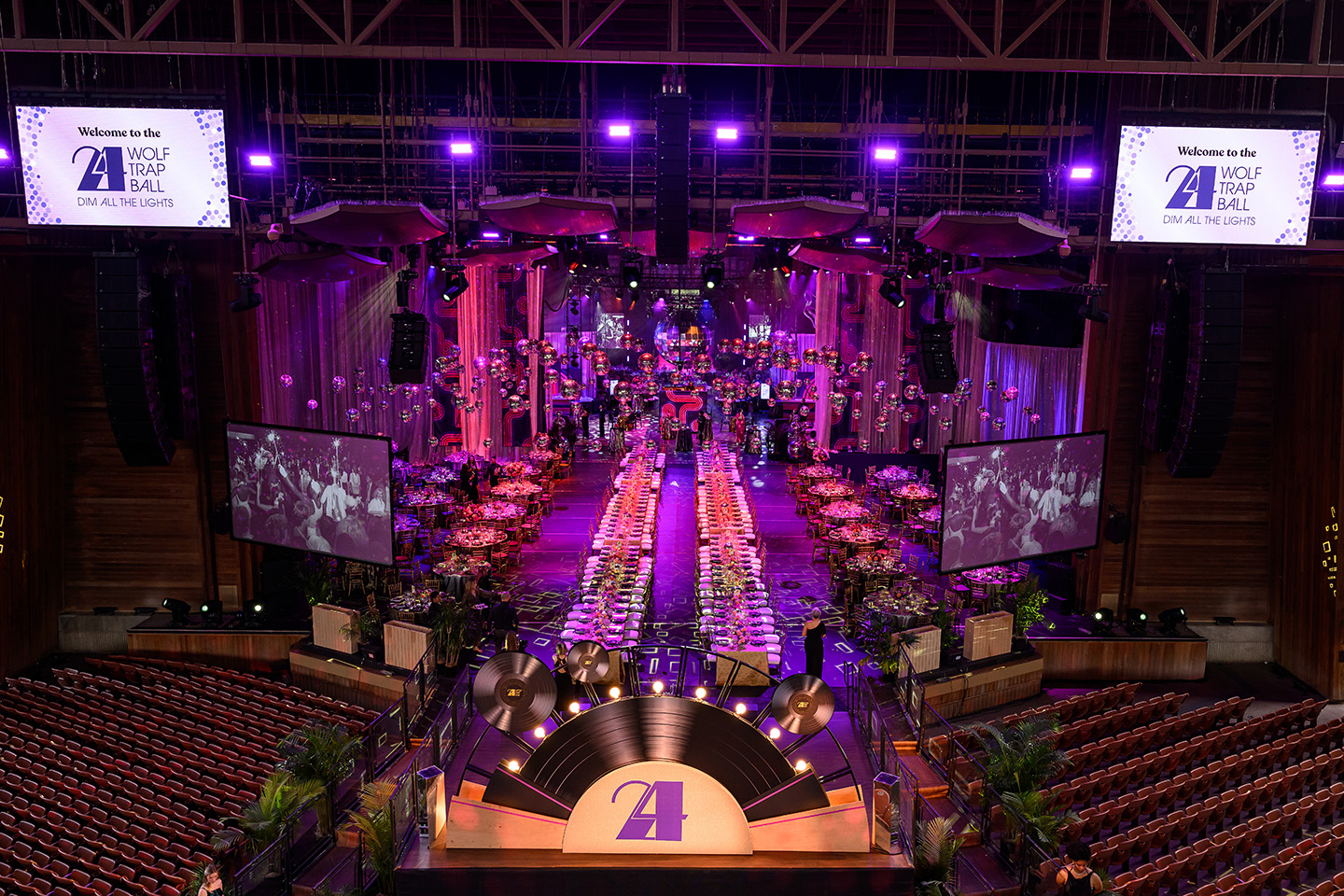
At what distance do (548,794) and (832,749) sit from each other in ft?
11.1

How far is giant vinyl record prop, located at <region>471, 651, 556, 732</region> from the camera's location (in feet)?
23.6

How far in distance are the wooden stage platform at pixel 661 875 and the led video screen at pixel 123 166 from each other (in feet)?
26.0

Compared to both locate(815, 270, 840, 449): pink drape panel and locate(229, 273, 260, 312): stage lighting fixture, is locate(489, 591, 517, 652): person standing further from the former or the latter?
locate(815, 270, 840, 449): pink drape panel

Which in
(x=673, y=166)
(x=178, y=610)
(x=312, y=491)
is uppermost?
(x=673, y=166)

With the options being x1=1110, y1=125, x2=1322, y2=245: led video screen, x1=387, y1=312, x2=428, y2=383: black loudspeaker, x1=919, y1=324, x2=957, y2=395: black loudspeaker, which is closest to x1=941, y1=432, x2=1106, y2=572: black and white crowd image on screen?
x1=919, y1=324, x2=957, y2=395: black loudspeaker

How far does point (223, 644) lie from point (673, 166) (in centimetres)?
846

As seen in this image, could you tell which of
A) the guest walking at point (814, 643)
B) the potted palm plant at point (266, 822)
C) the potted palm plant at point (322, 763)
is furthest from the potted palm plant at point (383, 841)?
the guest walking at point (814, 643)

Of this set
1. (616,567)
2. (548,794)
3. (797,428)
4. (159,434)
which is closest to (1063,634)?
(616,567)

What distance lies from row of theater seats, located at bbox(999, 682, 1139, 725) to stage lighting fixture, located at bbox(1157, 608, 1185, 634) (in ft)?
4.83

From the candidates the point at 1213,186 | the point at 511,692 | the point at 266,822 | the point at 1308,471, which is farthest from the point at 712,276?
the point at 1308,471

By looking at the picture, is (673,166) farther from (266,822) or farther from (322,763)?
(266,822)

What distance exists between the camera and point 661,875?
6.43 m

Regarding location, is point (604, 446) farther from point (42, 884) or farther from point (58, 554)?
point (42, 884)

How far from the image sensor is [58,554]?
41.8 ft
